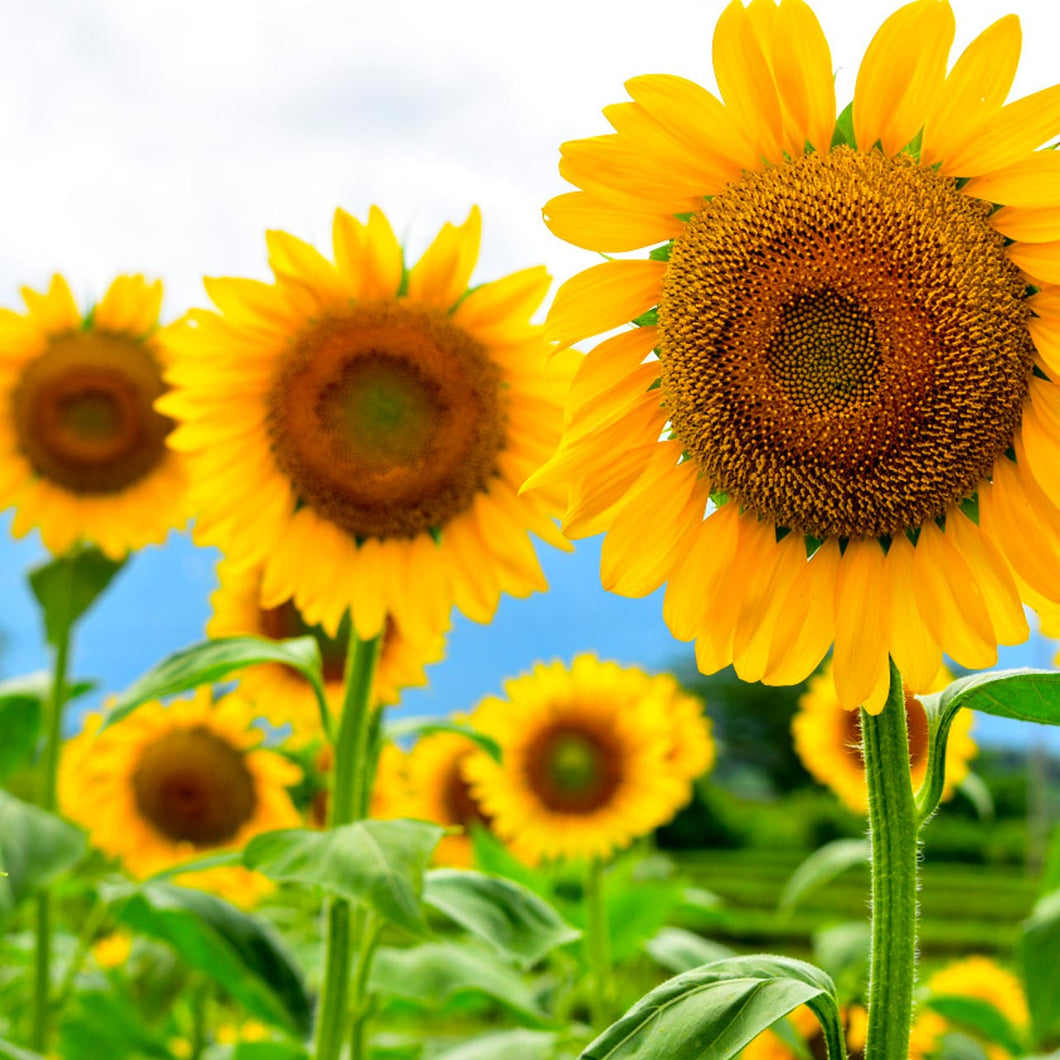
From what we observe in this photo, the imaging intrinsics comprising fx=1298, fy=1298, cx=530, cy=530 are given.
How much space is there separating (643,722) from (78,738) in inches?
74.1

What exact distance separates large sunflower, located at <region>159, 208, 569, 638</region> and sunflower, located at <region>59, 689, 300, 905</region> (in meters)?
1.53

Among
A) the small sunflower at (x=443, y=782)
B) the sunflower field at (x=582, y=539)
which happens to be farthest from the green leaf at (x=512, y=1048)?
the small sunflower at (x=443, y=782)

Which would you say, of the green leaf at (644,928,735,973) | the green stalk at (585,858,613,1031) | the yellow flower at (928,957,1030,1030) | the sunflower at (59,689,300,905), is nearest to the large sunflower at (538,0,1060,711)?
the green leaf at (644,928,735,973)

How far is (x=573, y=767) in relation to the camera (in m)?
4.05

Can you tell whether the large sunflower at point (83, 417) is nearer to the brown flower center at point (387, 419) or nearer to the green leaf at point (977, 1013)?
the brown flower center at point (387, 419)

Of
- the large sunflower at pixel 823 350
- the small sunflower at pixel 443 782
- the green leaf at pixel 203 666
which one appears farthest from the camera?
the small sunflower at pixel 443 782

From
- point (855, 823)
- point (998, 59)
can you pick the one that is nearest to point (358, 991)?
point (998, 59)

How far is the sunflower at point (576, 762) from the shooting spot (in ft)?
13.3

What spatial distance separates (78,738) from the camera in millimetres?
4332

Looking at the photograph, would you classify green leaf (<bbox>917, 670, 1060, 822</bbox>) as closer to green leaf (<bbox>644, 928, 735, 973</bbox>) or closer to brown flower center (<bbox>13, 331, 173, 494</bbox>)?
green leaf (<bbox>644, 928, 735, 973</bbox>)

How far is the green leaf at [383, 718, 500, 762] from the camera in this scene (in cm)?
254

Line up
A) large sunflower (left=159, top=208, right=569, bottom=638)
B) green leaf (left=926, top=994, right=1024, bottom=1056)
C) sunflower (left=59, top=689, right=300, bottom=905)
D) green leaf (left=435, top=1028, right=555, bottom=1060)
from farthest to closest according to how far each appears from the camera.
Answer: sunflower (left=59, top=689, right=300, bottom=905), green leaf (left=926, top=994, right=1024, bottom=1056), green leaf (left=435, top=1028, right=555, bottom=1060), large sunflower (left=159, top=208, right=569, bottom=638)

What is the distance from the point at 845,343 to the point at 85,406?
2570 millimetres

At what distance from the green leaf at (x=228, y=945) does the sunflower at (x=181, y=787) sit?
1155 millimetres
